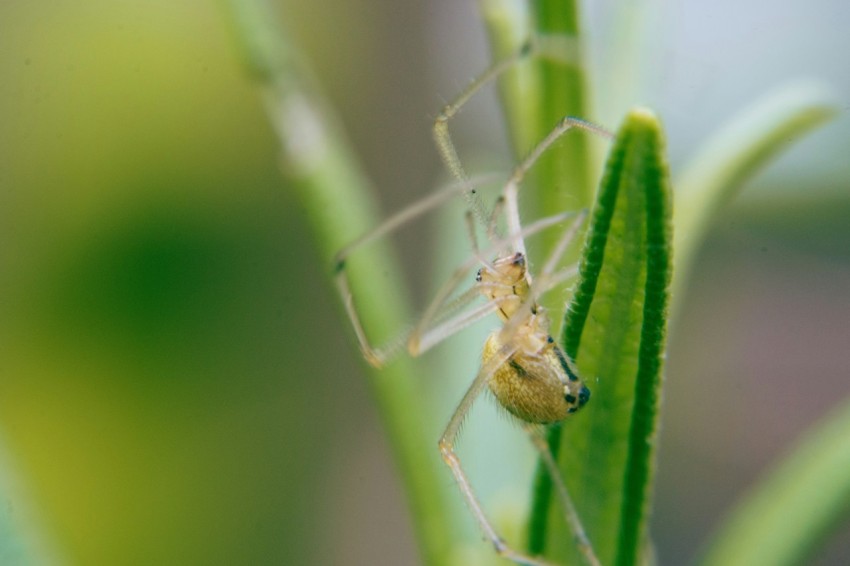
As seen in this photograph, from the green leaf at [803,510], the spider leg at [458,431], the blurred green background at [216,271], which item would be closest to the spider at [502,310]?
the spider leg at [458,431]

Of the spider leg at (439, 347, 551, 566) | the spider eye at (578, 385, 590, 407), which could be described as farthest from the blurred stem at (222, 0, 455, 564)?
the spider eye at (578, 385, 590, 407)

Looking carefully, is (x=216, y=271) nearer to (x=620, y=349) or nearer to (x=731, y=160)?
(x=731, y=160)

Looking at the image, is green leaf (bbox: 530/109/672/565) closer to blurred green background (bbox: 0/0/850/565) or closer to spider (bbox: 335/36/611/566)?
spider (bbox: 335/36/611/566)

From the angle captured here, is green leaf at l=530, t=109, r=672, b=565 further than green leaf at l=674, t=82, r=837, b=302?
No

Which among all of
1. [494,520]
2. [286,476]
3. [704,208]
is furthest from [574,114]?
[286,476]

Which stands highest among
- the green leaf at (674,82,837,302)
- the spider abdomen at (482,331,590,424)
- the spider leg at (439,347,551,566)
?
the green leaf at (674,82,837,302)

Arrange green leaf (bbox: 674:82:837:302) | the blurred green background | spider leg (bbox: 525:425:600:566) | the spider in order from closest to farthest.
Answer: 1. spider leg (bbox: 525:425:600:566)
2. the spider
3. green leaf (bbox: 674:82:837:302)
4. the blurred green background

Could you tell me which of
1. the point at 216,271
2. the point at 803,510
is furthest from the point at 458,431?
the point at 216,271
